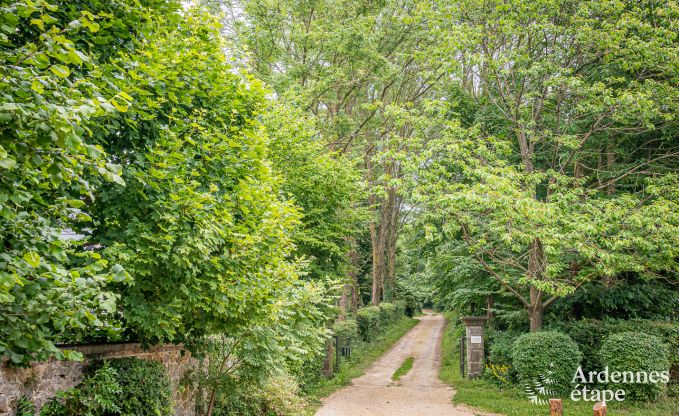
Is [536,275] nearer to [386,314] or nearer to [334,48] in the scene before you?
[334,48]

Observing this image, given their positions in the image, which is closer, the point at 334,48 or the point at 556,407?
the point at 556,407

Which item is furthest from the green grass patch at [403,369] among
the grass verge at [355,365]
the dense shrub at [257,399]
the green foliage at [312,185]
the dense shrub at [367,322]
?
the dense shrub at [257,399]

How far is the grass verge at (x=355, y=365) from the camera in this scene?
13.7 meters

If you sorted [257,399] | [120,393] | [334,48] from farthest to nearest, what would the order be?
[334,48] → [257,399] → [120,393]

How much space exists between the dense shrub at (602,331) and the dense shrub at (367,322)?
11276mm

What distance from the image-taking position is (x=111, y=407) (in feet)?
18.9

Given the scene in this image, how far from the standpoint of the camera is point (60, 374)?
5.57 metres

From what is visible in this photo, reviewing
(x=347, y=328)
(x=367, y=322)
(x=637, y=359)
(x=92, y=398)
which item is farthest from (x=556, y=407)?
(x=367, y=322)

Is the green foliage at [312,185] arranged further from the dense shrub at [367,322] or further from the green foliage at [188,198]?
the dense shrub at [367,322]

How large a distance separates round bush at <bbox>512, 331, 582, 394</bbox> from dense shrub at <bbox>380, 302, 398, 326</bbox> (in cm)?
1684

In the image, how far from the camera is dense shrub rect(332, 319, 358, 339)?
18.7 metres

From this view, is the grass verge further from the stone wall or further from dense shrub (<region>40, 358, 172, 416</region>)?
dense shrub (<region>40, 358, 172, 416</region>)

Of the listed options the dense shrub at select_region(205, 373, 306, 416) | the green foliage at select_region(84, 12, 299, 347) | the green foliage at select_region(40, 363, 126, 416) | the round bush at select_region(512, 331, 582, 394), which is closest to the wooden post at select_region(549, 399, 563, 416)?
the green foliage at select_region(84, 12, 299, 347)

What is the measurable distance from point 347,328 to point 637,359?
37.3 feet
